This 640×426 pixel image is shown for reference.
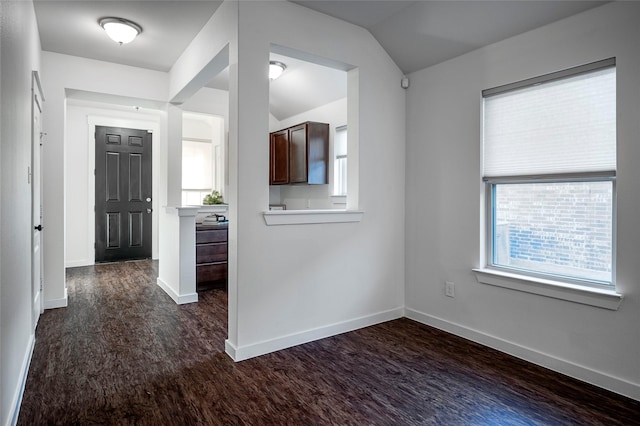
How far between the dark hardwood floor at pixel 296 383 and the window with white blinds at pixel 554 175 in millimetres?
736

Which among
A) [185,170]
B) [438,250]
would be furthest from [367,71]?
[185,170]

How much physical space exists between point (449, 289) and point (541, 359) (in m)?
0.82

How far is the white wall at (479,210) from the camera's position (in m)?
2.15

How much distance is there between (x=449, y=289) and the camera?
318cm

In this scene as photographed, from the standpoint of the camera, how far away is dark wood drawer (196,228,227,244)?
180 inches

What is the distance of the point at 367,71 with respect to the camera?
3262 mm

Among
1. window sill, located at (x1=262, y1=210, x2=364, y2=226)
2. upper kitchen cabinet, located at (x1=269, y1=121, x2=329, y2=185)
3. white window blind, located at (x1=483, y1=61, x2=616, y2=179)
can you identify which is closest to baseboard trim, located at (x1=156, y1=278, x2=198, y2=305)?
window sill, located at (x1=262, y1=210, x2=364, y2=226)

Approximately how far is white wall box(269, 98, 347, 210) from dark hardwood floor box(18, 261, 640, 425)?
90.6 inches

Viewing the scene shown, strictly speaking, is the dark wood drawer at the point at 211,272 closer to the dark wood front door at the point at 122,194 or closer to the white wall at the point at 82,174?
the dark wood front door at the point at 122,194

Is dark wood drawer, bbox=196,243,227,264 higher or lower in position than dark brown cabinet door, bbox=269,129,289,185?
lower

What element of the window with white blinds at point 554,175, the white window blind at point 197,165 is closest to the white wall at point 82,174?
the white window blind at point 197,165

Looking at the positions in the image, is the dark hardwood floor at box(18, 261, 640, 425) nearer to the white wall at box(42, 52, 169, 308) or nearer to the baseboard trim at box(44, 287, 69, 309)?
the baseboard trim at box(44, 287, 69, 309)

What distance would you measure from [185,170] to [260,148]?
4.28m

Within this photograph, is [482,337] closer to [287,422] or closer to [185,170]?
[287,422]
